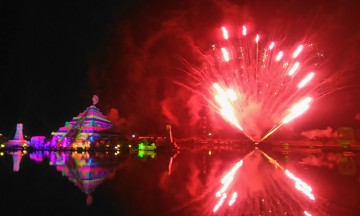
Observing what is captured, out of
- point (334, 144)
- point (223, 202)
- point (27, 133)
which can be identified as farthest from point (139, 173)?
point (27, 133)

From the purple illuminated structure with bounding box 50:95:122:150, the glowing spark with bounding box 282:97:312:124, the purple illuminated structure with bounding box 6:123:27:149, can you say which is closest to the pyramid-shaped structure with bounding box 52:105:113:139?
the purple illuminated structure with bounding box 50:95:122:150

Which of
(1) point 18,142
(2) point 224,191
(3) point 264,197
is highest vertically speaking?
(1) point 18,142

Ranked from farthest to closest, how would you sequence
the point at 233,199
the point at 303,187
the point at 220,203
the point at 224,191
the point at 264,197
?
1. the point at 303,187
2. the point at 224,191
3. the point at 264,197
4. the point at 233,199
5. the point at 220,203

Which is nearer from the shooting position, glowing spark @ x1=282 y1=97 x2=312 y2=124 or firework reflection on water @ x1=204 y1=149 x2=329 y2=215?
firework reflection on water @ x1=204 y1=149 x2=329 y2=215

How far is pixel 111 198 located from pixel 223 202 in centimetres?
319

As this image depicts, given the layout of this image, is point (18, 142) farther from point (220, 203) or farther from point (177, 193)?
point (220, 203)

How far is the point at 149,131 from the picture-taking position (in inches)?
2388

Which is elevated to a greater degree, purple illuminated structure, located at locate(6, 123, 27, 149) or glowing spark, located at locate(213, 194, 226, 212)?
purple illuminated structure, located at locate(6, 123, 27, 149)

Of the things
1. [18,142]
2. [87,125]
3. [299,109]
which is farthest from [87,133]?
[299,109]

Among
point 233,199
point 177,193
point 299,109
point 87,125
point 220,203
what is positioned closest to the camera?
point 220,203

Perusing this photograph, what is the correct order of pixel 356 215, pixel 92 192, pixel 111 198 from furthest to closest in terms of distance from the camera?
pixel 92 192 < pixel 111 198 < pixel 356 215

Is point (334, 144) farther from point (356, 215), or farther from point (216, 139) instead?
point (356, 215)

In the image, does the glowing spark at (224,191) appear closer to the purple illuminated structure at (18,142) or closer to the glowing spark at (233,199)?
the glowing spark at (233,199)

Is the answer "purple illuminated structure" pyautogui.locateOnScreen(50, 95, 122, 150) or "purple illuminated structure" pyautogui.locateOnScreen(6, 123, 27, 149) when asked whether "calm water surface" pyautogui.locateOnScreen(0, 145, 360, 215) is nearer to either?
"purple illuminated structure" pyautogui.locateOnScreen(50, 95, 122, 150)
